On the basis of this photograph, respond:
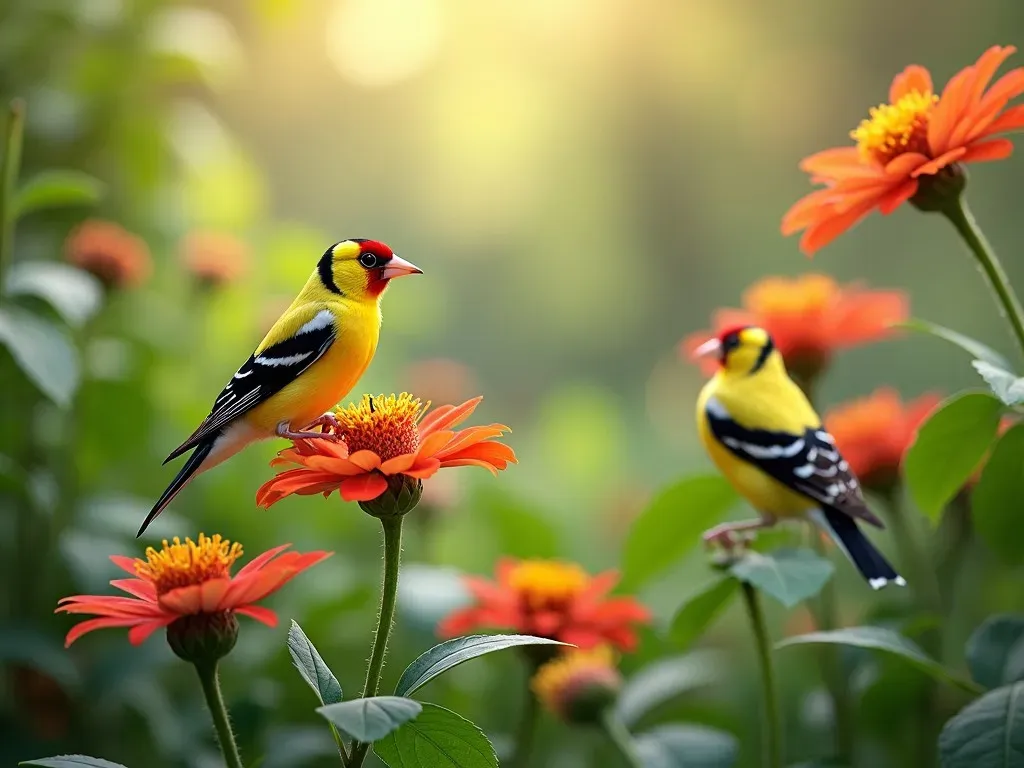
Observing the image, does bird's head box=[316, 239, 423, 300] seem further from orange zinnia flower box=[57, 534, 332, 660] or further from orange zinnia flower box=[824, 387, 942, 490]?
orange zinnia flower box=[824, 387, 942, 490]

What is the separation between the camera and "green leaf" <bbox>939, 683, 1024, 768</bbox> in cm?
55

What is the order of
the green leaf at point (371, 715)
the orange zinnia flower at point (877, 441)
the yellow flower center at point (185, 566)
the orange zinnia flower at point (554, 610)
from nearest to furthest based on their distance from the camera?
the green leaf at point (371, 715) < the yellow flower center at point (185, 566) < the orange zinnia flower at point (554, 610) < the orange zinnia flower at point (877, 441)

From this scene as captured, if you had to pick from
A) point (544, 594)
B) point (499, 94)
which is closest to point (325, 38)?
point (499, 94)

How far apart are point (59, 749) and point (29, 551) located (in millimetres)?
180

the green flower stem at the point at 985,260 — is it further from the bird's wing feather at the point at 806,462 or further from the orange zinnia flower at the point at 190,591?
the orange zinnia flower at the point at 190,591

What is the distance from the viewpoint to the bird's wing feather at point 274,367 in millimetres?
562

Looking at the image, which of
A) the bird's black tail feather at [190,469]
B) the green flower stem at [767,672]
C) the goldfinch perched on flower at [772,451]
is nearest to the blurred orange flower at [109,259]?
the bird's black tail feather at [190,469]

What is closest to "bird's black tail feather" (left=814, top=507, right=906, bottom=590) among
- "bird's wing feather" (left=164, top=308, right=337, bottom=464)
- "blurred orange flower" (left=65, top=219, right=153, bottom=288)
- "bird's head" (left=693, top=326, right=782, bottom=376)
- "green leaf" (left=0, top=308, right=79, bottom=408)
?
"bird's head" (left=693, top=326, right=782, bottom=376)

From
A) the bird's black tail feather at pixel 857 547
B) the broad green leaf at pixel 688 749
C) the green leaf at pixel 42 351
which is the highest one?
the green leaf at pixel 42 351

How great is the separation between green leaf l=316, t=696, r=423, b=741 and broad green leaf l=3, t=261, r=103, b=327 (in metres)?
0.45

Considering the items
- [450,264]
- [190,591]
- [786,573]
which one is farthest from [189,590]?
[450,264]

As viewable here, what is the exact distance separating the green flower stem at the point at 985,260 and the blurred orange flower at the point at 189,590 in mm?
398

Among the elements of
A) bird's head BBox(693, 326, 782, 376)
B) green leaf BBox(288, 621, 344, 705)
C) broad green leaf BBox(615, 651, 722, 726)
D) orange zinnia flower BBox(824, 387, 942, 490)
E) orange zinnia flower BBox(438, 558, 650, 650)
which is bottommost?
broad green leaf BBox(615, 651, 722, 726)

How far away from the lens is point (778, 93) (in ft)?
8.14
